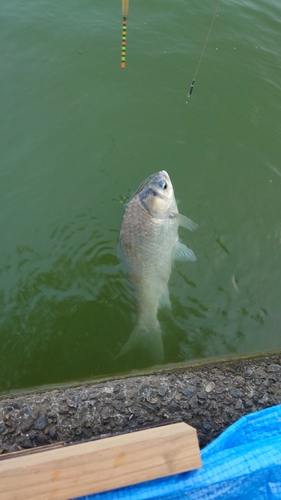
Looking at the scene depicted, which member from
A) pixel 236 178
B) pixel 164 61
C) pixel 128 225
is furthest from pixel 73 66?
pixel 128 225

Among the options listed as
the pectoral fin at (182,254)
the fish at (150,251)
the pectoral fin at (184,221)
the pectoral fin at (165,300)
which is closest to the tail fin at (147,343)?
the fish at (150,251)

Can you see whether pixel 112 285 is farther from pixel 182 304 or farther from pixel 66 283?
pixel 182 304

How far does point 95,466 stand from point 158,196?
2.70 meters

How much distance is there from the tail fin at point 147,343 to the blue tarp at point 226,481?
153 centimetres

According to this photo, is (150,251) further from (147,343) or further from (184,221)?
(147,343)

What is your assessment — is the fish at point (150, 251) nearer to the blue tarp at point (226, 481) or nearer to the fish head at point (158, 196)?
the fish head at point (158, 196)

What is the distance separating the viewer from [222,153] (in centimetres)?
545

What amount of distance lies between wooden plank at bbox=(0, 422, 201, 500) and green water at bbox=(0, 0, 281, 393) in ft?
5.33

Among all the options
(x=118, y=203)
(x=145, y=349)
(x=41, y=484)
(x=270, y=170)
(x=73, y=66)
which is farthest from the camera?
(x=73, y=66)

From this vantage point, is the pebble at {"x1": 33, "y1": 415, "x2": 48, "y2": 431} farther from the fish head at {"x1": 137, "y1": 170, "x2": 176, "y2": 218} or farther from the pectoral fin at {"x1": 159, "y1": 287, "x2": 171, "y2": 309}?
the fish head at {"x1": 137, "y1": 170, "x2": 176, "y2": 218}

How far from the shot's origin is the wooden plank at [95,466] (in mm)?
2047

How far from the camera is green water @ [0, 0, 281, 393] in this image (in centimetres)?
411

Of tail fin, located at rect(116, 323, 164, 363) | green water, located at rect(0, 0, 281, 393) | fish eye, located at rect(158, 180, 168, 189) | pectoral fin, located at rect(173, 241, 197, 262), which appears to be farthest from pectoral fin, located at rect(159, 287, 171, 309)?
fish eye, located at rect(158, 180, 168, 189)

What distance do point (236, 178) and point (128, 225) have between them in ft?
6.70
